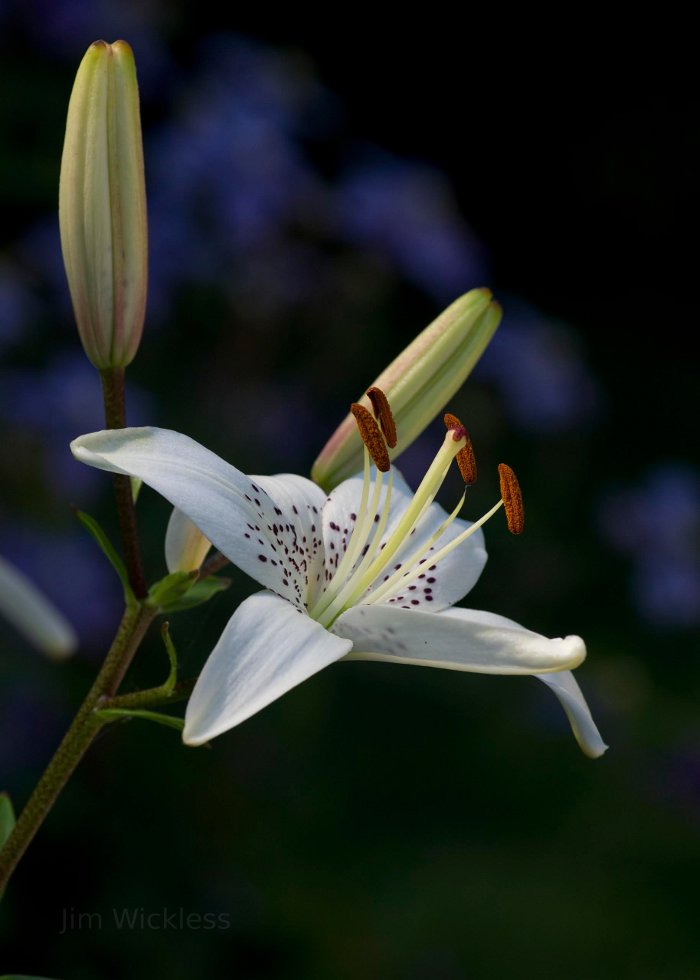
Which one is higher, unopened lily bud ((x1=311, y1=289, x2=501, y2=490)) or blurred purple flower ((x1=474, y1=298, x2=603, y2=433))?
unopened lily bud ((x1=311, y1=289, x2=501, y2=490))

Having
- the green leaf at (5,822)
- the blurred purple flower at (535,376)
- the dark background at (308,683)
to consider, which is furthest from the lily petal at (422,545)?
the blurred purple flower at (535,376)

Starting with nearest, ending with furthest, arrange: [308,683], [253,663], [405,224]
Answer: [253,663] < [308,683] < [405,224]

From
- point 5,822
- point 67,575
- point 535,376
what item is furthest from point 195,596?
point 535,376

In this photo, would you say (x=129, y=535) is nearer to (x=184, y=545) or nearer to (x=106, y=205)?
(x=184, y=545)

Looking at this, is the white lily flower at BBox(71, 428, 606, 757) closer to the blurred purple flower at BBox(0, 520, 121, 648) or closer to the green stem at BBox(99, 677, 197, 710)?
the green stem at BBox(99, 677, 197, 710)

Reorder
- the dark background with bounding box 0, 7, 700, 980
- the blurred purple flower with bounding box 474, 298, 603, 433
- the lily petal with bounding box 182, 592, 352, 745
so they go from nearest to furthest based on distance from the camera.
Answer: the lily petal with bounding box 182, 592, 352, 745 < the dark background with bounding box 0, 7, 700, 980 < the blurred purple flower with bounding box 474, 298, 603, 433

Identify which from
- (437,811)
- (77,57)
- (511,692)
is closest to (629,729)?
Result: (511,692)

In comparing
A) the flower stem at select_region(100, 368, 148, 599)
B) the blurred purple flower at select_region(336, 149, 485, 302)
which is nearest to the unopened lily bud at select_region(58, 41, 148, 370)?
the flower stem at select_region(100, 368, 148, 599)
